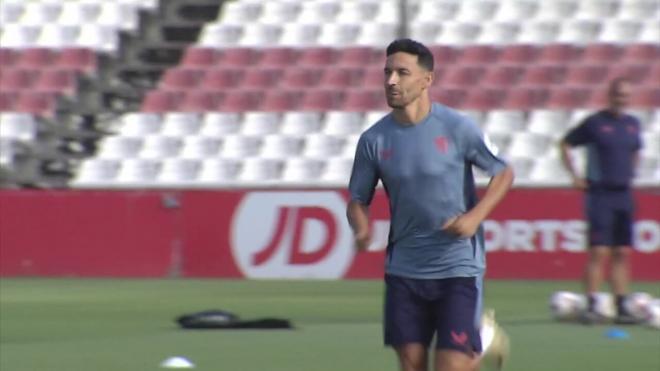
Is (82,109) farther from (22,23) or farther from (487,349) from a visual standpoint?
(487,349)

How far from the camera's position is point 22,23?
30844 mm

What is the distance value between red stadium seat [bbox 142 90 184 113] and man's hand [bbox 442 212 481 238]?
21261 millimetres

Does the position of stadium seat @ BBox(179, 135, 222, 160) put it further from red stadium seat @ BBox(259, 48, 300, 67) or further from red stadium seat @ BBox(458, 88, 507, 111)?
red stadium seat @ BBox(458, 88, 507, 111)

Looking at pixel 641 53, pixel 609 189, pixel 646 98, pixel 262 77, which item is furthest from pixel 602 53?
pixel 609 189

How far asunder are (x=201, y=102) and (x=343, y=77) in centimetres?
241

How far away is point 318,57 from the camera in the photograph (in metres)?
28.8

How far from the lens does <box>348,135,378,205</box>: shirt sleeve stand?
7602 millimetres

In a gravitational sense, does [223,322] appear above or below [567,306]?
below

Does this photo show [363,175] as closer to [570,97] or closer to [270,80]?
[570,97]

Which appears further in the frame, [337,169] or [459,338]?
[337,169]

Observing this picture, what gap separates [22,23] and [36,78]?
1994 mm

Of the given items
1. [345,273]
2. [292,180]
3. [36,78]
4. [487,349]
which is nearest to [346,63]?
[292,180]

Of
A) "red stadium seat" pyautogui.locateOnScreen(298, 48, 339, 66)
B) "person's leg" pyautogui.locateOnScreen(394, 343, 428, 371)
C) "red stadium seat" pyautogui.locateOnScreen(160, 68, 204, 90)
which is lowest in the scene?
"person's leg" pyautogui.locateOnScreen(394, 343, 428, 371)

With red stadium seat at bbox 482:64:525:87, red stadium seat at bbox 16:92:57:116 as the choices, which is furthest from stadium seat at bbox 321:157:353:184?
red stadium seat at bbox 16:92:57:116
